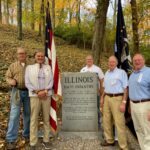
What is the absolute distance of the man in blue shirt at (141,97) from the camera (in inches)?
294

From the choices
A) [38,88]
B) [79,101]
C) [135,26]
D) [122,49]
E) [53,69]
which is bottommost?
[79,101]

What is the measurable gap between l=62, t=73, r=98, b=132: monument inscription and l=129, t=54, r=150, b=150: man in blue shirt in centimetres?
207

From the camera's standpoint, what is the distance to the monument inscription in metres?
9.62

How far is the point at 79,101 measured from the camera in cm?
967

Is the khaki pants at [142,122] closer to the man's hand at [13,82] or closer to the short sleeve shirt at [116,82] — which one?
the short sleeve shirt at [116,82]

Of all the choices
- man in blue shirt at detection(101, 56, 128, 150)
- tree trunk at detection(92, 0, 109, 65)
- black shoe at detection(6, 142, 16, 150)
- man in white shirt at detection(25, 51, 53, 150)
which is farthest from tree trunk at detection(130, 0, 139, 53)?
black shoe at detection(6, 142, 16, 150)

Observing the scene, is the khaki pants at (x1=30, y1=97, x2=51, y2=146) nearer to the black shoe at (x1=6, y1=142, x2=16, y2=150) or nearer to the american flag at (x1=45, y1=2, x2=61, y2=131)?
the american flag at (x1=45, y1=2, x2=61, y2=131)

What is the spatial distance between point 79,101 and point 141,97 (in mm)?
2528

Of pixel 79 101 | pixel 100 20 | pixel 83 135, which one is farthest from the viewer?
pixel 100 20

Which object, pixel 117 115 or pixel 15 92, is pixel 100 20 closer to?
pixel 117 115

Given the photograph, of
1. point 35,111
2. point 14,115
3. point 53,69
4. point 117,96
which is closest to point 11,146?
point 14,115

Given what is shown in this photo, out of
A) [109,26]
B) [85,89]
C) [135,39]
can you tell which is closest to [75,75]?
[85,89]

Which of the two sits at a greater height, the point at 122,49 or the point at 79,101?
the point at 122,49

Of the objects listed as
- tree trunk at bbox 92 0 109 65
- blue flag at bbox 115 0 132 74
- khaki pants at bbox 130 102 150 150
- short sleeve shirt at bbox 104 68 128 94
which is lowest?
khaki pants at bbox 130 102 150 150
